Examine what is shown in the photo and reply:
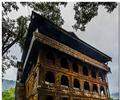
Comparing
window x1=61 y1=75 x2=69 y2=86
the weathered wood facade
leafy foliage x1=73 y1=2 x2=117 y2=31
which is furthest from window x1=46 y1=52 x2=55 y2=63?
leafy foliage x1=73 y1=2 x2=117 y2=31

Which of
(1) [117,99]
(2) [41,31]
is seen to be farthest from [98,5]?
(1) [117,99]

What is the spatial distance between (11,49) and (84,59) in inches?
127

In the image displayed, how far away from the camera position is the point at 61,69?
24.3 feet

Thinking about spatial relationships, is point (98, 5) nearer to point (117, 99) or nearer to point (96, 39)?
point (96, 39)

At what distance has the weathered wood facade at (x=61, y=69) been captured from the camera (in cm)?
652

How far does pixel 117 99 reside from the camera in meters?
5.21

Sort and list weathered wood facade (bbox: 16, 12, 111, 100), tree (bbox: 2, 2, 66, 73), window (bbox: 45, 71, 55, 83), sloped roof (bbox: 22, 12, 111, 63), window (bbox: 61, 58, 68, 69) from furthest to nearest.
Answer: window (bbox: 61, 58, 68, 69) → window (bbox: 45, 71, 55, 83) → weathered wood facade (bbox: 16, 12, 111, 100) → sloped roof (bbox: 22, 12, 111, 63) → tree (bbox: 2, 2, 66, 73)

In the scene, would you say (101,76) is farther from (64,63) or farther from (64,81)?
(64,63)

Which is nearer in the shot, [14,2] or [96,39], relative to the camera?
[14,2]

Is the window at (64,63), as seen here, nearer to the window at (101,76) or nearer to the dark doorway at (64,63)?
the dark doorway at (64,63)

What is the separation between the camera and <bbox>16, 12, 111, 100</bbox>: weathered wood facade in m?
6.52

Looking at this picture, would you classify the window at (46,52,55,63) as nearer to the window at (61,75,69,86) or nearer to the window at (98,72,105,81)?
the window at (61,75,69,86)

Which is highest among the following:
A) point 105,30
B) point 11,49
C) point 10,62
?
point 105,30

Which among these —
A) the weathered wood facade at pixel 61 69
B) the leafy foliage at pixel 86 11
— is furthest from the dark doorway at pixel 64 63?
the leafy foliage at pixel 86 11
